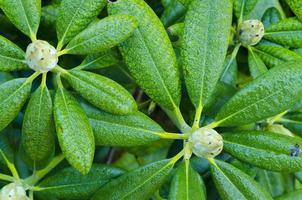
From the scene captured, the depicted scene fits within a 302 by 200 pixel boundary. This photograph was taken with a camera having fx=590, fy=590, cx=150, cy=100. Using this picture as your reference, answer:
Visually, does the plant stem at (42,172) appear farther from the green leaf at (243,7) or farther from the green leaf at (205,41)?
the green leaf at (243,7)

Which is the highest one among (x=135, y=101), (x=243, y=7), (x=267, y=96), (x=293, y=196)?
(x=243, y=7)

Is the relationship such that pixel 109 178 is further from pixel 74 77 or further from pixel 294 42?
pixel 294 42

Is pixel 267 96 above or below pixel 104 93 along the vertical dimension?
below

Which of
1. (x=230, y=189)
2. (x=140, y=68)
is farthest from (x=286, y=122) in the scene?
(x=140, y=68)

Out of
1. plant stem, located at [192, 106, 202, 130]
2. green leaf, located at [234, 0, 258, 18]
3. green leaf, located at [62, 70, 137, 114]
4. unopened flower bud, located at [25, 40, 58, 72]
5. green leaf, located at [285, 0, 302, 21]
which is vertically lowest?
plant stem, located at [192, 106, 202, 130]

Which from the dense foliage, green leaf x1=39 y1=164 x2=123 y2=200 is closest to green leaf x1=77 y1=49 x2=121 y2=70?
the dense foliage

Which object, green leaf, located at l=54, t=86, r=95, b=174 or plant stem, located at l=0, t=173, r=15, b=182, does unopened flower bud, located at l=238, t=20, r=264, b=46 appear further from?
plant stem, located at l=0, t=173, r=15, b=182

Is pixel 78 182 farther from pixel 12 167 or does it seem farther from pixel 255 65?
pixel 255 65

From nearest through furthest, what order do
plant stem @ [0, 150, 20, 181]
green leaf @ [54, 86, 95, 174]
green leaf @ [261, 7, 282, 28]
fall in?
→ green leaf @ [54, 86, 95, 174], plant stem @ [0, 150, 20, 181], green leaf @ [261, 7, 282, 28]

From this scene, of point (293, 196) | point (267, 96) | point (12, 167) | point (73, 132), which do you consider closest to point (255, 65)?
point (267, 96)
